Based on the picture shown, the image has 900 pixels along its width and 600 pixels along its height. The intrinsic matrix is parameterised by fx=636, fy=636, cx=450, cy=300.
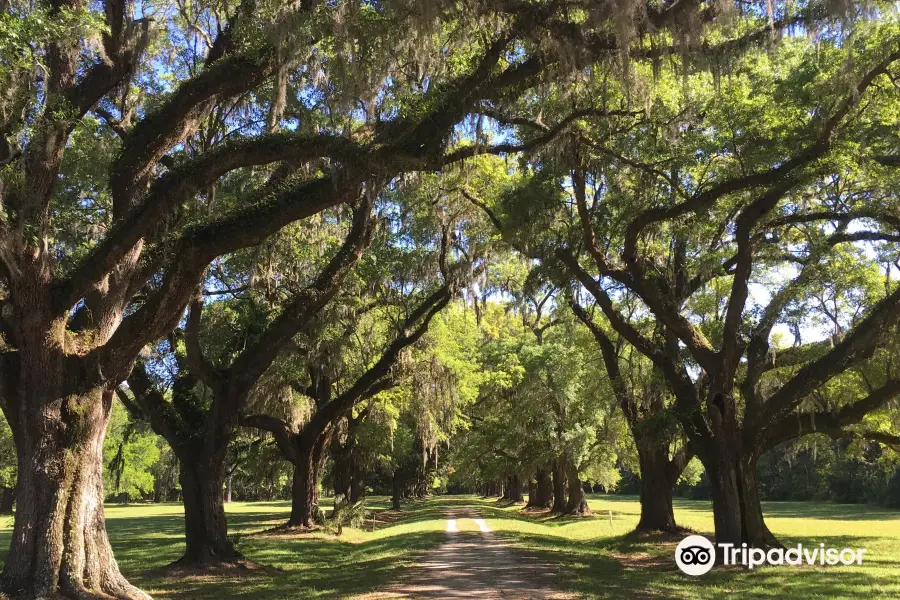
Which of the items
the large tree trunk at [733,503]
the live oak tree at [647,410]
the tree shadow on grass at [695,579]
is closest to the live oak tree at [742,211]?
the large tree trunk at [733,503]

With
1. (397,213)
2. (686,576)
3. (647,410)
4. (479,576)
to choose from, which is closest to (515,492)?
(647,410)

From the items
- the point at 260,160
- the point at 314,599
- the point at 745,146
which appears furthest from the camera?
the point at 745,146

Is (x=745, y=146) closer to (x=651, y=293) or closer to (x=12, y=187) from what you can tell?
(x=651, y=293)

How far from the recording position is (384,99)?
10.9 m

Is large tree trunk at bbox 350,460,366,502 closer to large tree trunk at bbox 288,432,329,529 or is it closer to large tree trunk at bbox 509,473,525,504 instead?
large tree trunk at bbox 288,432,329,529

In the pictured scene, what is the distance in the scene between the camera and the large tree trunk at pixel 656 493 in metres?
17.9

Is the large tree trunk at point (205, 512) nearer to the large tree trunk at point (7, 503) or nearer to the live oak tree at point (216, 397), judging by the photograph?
the live oak tree at point (216, 397)

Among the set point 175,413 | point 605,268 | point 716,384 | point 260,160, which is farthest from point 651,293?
point 175,413

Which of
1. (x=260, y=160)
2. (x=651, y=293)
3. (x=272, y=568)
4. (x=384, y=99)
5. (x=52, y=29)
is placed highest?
(x=384, y=99)

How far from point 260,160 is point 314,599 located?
601 centimetres

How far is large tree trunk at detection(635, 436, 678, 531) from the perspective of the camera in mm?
17922

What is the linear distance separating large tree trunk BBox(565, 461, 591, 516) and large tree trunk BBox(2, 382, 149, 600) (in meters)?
22.9

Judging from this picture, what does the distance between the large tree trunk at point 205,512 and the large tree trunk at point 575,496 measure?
731 inches

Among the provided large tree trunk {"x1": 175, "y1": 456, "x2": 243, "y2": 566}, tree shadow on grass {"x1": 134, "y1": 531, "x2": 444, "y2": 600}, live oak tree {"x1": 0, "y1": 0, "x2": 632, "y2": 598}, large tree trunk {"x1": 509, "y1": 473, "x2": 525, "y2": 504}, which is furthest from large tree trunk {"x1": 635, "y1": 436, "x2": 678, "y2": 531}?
large tree trunk {"x1": 509, "y1": 473, "x2": 525, "y2": 504}
